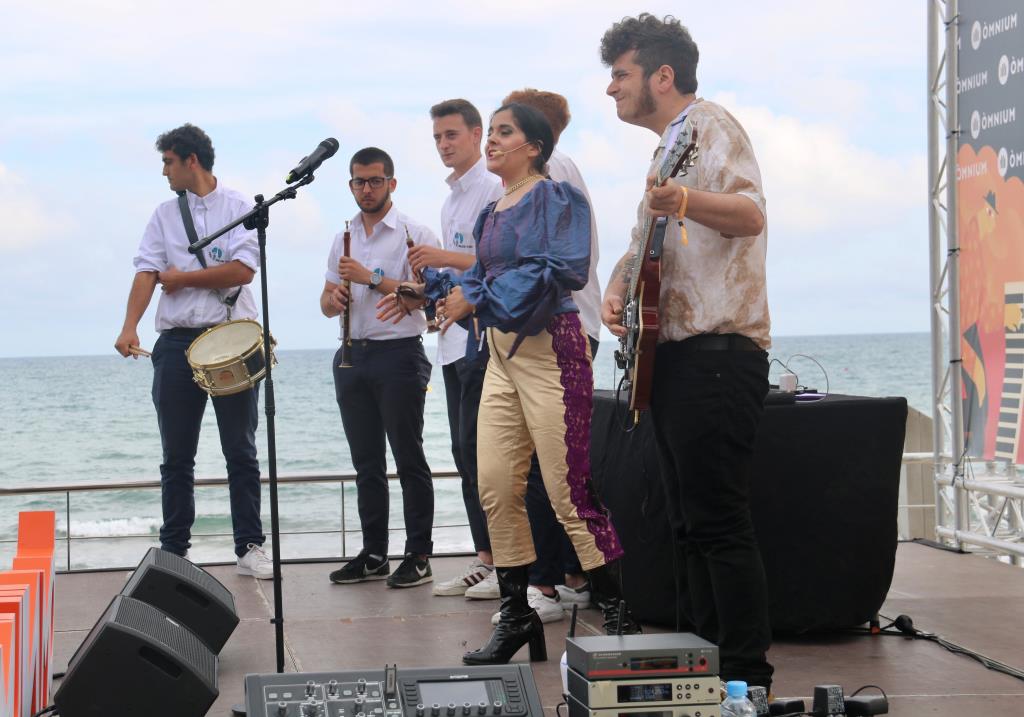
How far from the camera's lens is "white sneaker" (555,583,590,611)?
14.3 ft

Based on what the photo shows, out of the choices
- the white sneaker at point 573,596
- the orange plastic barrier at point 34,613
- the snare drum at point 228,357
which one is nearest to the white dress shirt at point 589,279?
the white sneaker at point 573,596

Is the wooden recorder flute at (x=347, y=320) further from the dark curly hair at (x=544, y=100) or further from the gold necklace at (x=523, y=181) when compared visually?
the gold necklace at (x=523, y=181)

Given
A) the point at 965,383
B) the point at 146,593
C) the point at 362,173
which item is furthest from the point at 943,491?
the point at 146,593

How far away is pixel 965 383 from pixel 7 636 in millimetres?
4690

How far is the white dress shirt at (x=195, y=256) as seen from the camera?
5.04 m

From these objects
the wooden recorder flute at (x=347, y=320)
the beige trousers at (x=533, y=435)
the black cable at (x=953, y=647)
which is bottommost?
the black cable at (x=953, y=647)

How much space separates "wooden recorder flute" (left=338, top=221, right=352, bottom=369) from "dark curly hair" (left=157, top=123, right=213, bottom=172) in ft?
2.53

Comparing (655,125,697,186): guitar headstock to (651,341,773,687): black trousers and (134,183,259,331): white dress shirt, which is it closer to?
(651,341,773,687): black trousers

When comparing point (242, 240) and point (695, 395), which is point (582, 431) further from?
point (242, 240)

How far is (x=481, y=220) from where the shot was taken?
3674mm

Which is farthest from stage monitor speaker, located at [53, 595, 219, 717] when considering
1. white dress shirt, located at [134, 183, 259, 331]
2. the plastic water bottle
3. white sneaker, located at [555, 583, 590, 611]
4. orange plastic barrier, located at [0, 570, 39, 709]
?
white dress shirt, located at [134, 183, 259, 331]

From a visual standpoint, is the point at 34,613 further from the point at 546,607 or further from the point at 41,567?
the point at 546,607

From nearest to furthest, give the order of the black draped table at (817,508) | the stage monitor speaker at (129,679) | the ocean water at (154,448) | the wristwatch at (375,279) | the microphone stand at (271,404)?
the stage monitor speaker at (129,679) → the microphone stand at (271,404) → the black draped table at (817,508) → the wristwatch at (375,279) → the ocean water at (154,448)

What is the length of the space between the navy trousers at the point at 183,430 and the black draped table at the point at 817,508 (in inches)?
77.7
